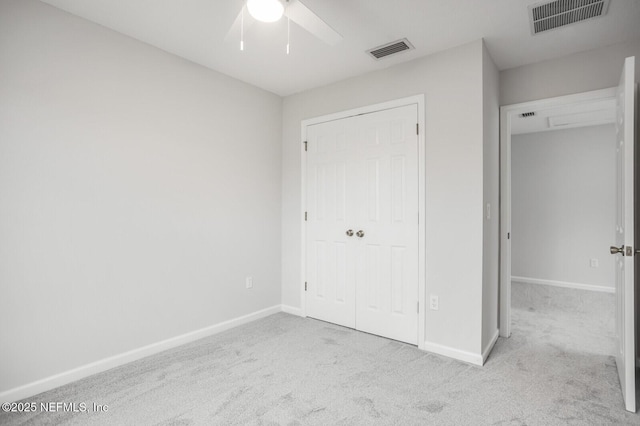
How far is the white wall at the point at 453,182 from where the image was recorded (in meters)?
2.58

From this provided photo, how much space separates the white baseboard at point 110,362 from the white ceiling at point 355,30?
7.75ft

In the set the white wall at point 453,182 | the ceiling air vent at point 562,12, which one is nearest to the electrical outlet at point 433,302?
the white wall at point 453,182

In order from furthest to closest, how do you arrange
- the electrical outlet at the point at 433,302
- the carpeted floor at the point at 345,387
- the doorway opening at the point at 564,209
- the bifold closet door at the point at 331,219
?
the doorway opening at the point at 564,209, the bifold closet door at the point at 331,219, the electrical outlet at the point at 433,302, the carpeted floor at the point at 345,387

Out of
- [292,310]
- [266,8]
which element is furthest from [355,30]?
[292,310]

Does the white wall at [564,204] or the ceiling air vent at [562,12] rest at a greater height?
the ceiling air vent at [562,12]

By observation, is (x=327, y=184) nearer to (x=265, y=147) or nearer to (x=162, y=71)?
(x=265, y=147)

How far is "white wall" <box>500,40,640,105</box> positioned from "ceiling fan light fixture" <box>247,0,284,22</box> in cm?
235

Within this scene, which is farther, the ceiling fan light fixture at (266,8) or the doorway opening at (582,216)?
the doorway opening at (582,216)

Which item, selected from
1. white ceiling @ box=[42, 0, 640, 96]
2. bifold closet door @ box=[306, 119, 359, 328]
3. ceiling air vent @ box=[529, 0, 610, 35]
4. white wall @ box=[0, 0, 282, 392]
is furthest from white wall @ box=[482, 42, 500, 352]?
white wall @ box=[0, 0, 282, 392]

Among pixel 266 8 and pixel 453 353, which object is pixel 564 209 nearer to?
pixel 453 353

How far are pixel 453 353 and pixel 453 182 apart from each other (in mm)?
1332

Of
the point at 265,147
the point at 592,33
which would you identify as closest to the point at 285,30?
the point at 265,147

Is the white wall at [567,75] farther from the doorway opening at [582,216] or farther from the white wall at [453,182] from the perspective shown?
the white wall at [453,182]

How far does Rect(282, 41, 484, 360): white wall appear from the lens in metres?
2.58
